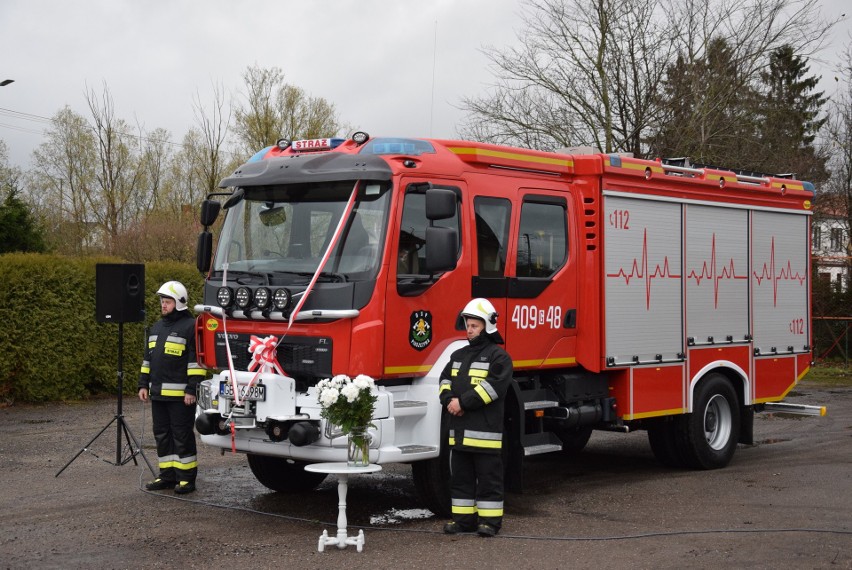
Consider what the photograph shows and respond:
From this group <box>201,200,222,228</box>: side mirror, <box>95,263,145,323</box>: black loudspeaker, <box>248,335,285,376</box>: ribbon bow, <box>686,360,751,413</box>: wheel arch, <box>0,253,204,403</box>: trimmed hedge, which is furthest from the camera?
<box>0,253,204,403</box>: trimmed hedge

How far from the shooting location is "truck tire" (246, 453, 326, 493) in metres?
8.99

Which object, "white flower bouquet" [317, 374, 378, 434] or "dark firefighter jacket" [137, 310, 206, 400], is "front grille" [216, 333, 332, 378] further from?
"dark firefighter jacket" [137, 310, 206, 400]

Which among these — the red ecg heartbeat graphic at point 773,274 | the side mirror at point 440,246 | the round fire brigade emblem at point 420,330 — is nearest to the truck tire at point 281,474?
the round fire brigade emblem at point 420,330

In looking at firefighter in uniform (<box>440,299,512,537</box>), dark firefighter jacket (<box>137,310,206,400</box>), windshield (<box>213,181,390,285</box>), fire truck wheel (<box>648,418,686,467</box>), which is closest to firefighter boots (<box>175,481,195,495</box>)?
dark firefighter jacket (<box>137,310,206,400</box>)

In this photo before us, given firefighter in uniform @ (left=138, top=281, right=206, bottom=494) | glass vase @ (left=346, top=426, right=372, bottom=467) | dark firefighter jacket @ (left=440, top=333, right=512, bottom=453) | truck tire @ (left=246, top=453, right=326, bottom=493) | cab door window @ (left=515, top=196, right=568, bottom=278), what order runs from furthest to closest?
truck tire @ (left=246, top=453, right=326, bottom=493)
firefighter in uniform @ (left=138, top=281, right=206, bottom=494)
cab door window @ (left=515, top=196, right=568, bottom=278)
dark firefighter jacket @ (left=440, top=333, right=512, bottom=453)
glass vase @ (left=346, top=426, right=372, bottom=467)

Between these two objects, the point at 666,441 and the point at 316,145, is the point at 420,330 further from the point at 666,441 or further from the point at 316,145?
the point at 666,441

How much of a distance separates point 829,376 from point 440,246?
60.2ft

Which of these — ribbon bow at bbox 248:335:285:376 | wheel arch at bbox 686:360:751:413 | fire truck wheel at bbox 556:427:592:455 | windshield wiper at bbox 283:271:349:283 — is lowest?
fire truck wheel at bbox 556:427:592:455

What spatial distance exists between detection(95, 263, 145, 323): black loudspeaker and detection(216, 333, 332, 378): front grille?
3031mm

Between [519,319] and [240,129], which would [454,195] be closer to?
[519,319]

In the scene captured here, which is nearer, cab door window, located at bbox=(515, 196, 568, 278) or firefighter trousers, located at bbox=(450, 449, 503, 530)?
firefighter trousers, located at bbox=(450, 449, 503, 530)

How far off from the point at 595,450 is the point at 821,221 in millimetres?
21740

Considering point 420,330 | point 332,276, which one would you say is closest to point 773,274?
point 420,330

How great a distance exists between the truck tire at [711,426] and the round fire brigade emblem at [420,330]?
369 centimetres
